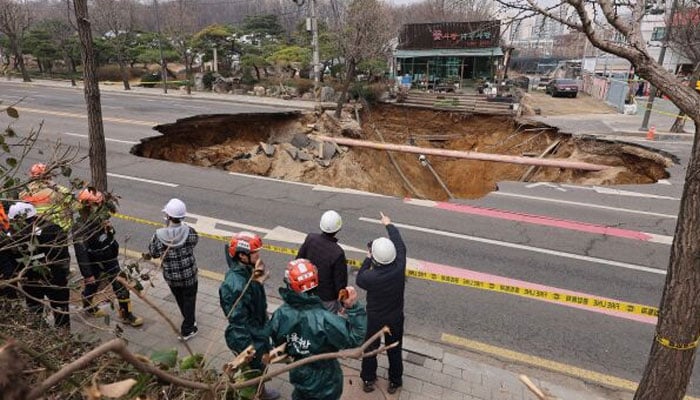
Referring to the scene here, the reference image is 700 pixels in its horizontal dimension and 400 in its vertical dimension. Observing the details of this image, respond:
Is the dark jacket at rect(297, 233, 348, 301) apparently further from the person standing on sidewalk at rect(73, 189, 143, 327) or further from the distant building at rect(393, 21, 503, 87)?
the distant building at rect(393, 21, 503, 87)

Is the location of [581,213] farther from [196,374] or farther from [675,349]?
[196,374]

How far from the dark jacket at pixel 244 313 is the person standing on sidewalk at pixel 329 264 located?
104cm

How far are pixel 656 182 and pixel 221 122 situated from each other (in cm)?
1605

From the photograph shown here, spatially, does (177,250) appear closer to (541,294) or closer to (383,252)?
(383,252)

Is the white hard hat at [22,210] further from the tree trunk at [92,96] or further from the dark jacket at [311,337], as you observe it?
the dark jacket at [311,337]

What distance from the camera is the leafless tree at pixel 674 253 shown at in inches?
128

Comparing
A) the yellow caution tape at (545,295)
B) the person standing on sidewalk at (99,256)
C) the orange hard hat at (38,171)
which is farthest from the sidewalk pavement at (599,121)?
the orange hard hat at (38,171)

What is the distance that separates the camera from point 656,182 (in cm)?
1323

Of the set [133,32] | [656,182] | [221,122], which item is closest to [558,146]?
[656,182]

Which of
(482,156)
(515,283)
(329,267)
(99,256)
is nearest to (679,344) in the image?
(329,267)

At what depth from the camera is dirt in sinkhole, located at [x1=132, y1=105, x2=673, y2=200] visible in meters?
15.6

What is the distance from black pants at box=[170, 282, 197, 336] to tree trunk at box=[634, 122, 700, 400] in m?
4.78

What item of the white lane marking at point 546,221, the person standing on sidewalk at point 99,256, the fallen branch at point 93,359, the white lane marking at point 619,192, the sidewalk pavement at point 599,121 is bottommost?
the white lane marking at point 546,221

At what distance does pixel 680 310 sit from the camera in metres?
3.43
